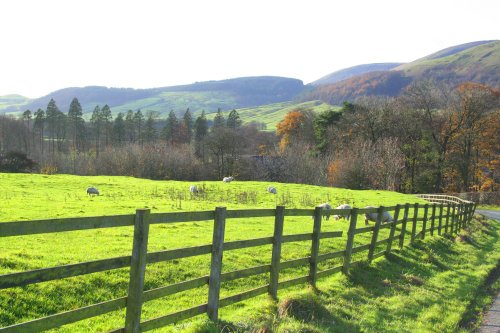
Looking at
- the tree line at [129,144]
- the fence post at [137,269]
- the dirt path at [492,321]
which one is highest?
the fence post at [137,269]

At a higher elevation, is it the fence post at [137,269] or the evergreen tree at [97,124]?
the fence post at [137,269]

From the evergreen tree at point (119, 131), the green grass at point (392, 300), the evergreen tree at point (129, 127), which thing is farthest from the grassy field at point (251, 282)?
the evergreen tree at point (129, 127)

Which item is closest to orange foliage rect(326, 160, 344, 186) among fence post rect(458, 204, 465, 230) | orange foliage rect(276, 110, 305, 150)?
orange foliage rect(276, 110, 305, 150)

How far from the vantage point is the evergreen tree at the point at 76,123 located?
11447 centimetres

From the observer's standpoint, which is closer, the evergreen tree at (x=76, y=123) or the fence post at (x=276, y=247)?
the fence post at (x=276, y=247)

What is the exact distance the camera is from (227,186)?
136 ft

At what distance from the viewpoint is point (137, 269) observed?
225 inches

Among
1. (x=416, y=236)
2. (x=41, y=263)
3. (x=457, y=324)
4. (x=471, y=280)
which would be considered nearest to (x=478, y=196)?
(x=416, y=236)

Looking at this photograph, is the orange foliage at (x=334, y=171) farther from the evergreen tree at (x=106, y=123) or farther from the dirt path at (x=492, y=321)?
the evergreen tree at (x=106, y=123)

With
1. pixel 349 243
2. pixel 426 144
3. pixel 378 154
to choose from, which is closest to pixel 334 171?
pixel 378 154

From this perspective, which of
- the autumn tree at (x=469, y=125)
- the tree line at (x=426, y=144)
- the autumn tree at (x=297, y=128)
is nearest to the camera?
the autumn tree at (x=469, y=125)

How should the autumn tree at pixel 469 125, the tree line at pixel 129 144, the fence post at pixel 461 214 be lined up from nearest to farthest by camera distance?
the fence post at pixel 461 214
the autumn tree at pixel 469 125
the tree line at pixel 129 144

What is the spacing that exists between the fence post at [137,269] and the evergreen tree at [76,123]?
116985mm

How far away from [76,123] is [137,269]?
119 meters
